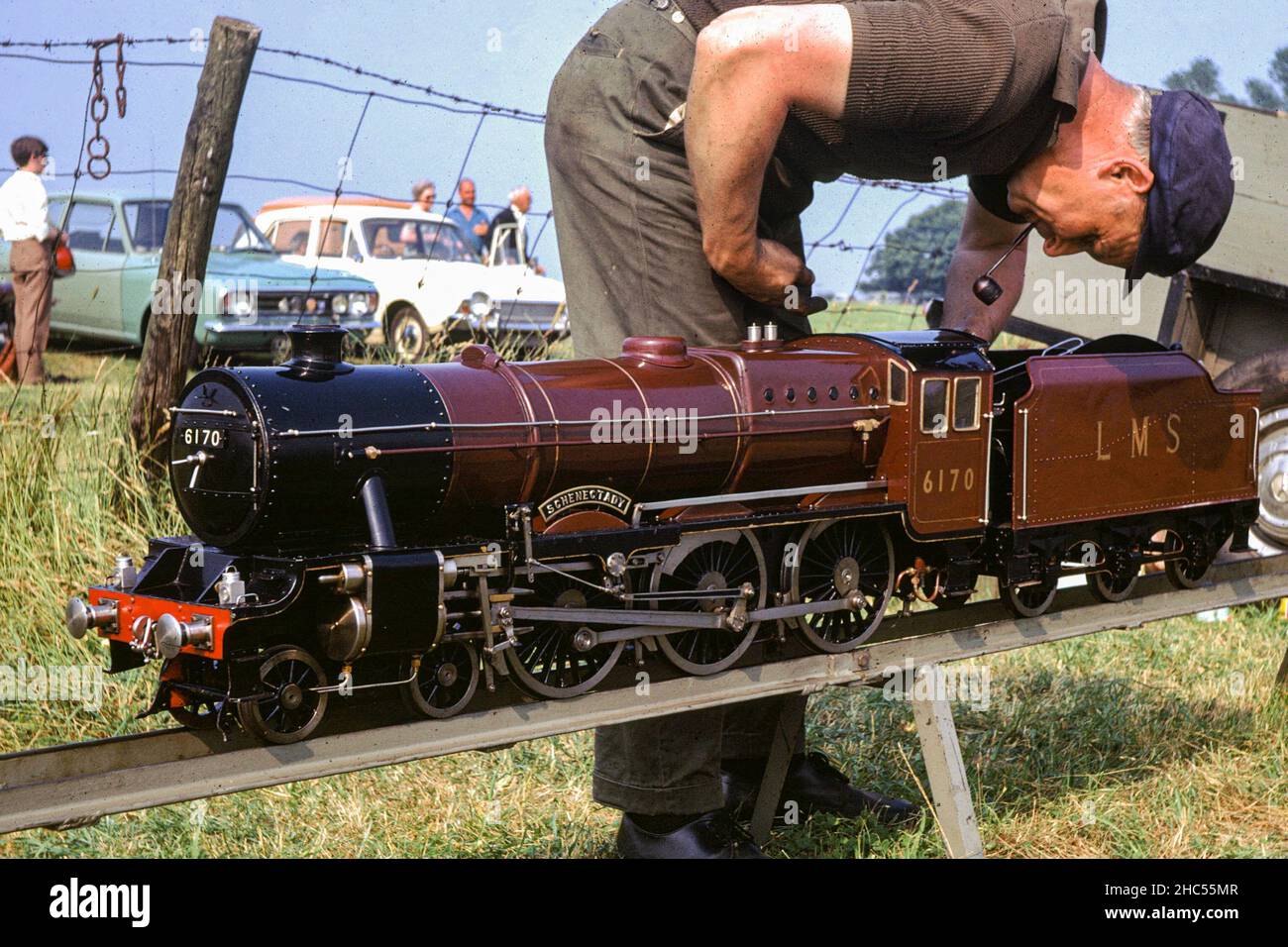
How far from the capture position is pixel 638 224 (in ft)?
14.2

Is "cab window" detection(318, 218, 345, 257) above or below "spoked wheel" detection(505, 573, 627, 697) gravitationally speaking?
above

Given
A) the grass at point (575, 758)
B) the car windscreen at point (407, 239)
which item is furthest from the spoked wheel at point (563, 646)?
the car windscreen at point (407, 239)

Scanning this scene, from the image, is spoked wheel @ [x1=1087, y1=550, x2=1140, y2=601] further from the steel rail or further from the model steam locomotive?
the steel rail

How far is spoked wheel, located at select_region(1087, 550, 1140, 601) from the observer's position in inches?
219

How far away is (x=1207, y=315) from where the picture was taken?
9.43 meters

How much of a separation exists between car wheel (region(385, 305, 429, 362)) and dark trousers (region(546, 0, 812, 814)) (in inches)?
478

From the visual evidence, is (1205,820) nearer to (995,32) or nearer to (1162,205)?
(1162,205)

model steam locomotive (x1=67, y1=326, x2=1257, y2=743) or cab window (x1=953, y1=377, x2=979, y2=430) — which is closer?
model steam locomotive (x1=67, y1=326, x2=1257, y2=743)

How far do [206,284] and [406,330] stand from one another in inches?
109

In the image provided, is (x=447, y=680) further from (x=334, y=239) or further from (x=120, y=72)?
(x=334, y=239)

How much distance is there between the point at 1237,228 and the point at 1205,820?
15.2ft

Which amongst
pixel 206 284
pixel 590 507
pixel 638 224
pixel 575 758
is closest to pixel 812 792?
pixel 575 758

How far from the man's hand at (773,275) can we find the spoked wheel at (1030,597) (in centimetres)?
139

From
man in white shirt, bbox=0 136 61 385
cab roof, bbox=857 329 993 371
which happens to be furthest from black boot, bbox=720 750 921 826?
man in white shirt, bbox=0 136 61 385
